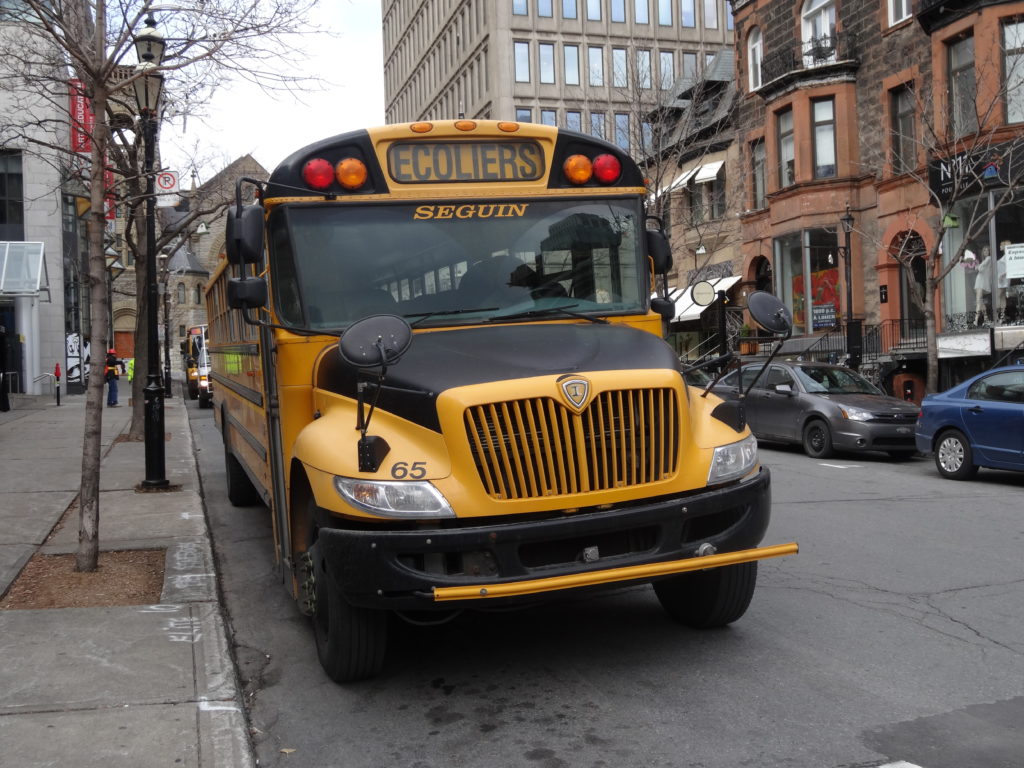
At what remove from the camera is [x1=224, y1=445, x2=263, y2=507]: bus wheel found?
10938 millimetres

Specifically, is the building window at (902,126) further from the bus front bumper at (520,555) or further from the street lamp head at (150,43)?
the bus front bumper at (520,555)

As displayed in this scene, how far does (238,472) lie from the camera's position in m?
10.9

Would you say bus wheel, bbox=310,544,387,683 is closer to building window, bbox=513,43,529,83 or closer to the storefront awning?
the storefront awning

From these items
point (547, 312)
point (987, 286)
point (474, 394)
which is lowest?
point (474, 394)

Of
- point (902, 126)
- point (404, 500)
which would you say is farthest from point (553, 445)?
point (902, 126)

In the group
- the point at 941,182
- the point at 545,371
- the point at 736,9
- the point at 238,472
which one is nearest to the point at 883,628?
the point at 545,371

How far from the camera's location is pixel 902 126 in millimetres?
26531

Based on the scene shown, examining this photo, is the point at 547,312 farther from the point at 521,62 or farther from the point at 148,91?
the point at 521,62

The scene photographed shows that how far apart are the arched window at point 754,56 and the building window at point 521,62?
96.3ft

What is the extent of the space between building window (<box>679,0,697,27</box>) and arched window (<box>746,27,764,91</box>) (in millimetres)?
30221

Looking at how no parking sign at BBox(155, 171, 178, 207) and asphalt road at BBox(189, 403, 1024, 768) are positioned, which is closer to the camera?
asphalt road at BBox(189, 403, 1024, 768)

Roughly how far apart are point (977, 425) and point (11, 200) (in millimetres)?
32757

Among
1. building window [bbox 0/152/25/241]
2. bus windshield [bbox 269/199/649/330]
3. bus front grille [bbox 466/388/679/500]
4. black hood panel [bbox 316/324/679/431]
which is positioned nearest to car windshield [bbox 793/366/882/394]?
bus windshield [bbox 269/199/649/330]

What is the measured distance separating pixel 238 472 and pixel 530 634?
5972mm
